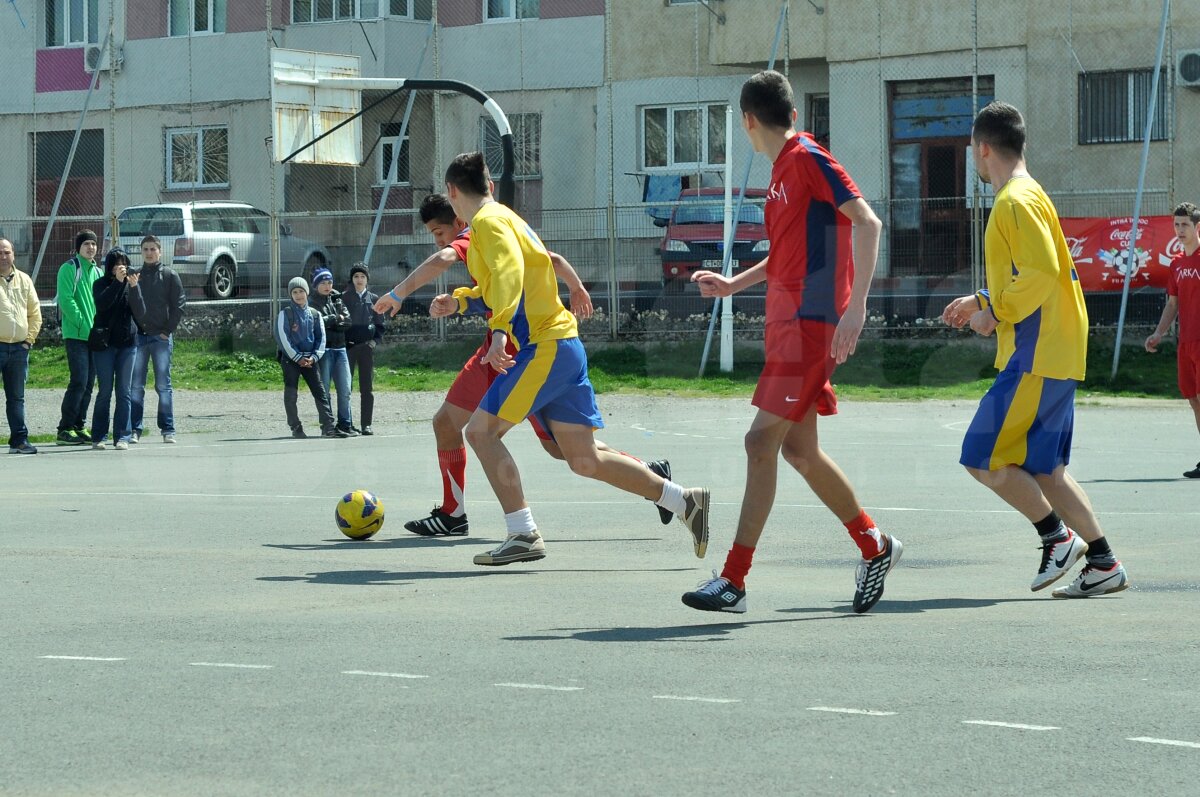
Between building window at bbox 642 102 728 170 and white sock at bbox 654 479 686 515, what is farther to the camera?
building window at bbox 642 102 728 170

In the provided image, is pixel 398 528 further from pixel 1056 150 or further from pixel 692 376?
pixel 1056 150

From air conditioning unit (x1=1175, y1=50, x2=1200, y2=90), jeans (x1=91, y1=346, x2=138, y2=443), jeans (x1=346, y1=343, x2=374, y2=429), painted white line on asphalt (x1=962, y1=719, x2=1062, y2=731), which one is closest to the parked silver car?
jeans (x1=346, y1=343, x2=374, y2=429)

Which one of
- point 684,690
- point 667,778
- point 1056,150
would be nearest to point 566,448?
point 684,690

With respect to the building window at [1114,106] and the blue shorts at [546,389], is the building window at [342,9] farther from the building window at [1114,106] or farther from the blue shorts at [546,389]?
the blue shorts at [546,389]

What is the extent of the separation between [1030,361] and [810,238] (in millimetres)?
1071

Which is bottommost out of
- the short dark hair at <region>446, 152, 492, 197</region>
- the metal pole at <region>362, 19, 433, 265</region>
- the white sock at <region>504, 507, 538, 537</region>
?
the white sock at <region>504, 507, 538, 537</region>

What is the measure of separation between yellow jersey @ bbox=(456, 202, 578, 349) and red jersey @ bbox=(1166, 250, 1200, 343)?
6.74 m

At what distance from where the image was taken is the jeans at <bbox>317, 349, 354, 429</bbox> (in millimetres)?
19562

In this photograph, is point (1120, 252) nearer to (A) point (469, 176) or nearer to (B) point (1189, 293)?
(B) point (1189, 293)

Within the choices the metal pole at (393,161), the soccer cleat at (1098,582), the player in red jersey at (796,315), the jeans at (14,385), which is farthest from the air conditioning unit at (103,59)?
the soccer cleat at (1098,582)

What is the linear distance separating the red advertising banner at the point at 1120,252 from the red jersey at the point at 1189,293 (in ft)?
35.9

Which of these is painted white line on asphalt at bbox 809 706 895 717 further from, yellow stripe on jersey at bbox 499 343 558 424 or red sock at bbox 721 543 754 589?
yellow stripe on jersey at bbox 499 343 558 424

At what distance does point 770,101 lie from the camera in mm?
7500

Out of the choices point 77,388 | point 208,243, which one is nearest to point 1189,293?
point 77,388
